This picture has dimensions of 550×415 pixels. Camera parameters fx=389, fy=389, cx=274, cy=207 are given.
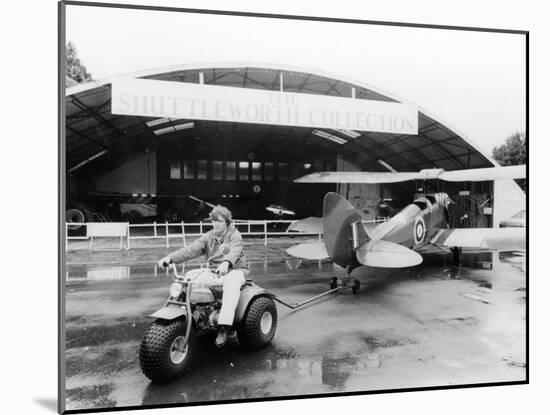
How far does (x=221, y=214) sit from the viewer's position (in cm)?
385

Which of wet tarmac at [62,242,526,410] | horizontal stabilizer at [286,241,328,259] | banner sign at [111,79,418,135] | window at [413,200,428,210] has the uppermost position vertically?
banner sign at [111,79,418,135]

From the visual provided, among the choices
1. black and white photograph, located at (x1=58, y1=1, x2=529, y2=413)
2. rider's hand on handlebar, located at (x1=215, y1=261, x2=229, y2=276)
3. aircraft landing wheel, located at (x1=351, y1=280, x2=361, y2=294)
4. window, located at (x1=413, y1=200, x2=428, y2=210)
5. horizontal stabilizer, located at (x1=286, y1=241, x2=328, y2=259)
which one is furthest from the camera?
window, located at (x1=413, y1=200, x2=428, y2=210)

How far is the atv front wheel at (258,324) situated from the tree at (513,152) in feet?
10.4

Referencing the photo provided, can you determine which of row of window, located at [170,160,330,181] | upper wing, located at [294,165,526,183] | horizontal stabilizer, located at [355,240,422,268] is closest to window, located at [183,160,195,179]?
row of window, located at [170,160,330,181]

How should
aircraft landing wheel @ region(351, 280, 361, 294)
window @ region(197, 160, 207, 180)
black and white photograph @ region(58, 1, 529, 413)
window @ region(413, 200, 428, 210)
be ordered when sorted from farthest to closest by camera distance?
window @ region(413, 200, 428, 210) → aircraft landing wheel @ region(351, 280, 361, 294) → window @ region(197, 160, 207, 180) → black and white photograph @ region(58, 1, 529, 413)

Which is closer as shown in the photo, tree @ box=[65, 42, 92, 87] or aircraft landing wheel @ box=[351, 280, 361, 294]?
tree @ box=[65, 42, 92, 87]

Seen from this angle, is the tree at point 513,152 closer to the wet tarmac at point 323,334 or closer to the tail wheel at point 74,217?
the wet tarmac at point 323,334

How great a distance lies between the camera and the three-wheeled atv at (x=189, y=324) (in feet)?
10.5

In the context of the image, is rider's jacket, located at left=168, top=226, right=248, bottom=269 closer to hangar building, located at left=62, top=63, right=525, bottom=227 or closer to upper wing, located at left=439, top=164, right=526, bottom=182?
hangar building, located at left=62, top=63, right=525, bottom=227

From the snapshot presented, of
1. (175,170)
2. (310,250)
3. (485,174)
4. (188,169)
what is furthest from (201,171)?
(485,174)

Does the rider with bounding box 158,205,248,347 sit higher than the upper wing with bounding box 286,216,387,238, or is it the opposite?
the upper wing with bounding box 286,216,387,238

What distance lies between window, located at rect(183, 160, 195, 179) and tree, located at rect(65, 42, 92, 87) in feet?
3.97

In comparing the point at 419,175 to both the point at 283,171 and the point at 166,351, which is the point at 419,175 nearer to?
the point at 283,171

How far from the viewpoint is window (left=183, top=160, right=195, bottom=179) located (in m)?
3.93
